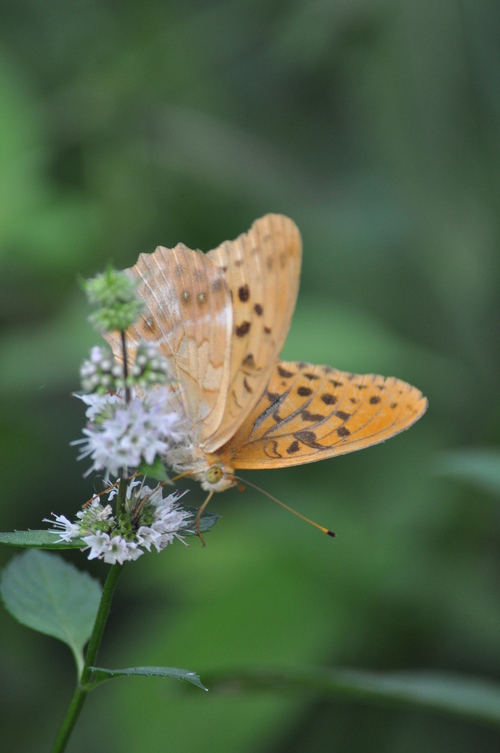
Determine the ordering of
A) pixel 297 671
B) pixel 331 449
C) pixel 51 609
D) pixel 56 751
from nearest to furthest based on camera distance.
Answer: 1. pixel 56 751
2. pixel 51 609
3. pixel 331 449
4. pixel 297 671

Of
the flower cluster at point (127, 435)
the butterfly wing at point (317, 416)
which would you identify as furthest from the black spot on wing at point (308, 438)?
the flower cluster at point (127, 435)

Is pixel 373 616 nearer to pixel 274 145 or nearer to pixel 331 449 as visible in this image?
pixel 331 449

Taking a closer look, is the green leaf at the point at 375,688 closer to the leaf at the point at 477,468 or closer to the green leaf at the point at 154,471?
the leaf at the point at 477,468

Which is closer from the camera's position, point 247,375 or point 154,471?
point 154,471

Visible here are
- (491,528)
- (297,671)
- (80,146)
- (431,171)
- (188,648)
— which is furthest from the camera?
(431,171)

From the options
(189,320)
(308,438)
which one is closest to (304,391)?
(308,438)

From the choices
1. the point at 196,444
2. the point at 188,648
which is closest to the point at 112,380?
the point at 196,444

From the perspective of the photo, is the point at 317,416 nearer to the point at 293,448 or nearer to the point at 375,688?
the point at 293,448
